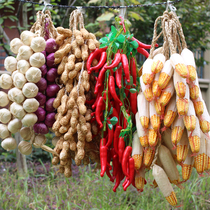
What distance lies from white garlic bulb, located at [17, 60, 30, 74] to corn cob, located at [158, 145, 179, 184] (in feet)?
1.96

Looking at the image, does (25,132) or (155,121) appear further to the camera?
(25,132)

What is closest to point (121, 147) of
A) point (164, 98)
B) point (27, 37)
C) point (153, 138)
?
point (153, 138)

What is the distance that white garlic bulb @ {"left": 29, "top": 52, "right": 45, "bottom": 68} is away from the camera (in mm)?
939

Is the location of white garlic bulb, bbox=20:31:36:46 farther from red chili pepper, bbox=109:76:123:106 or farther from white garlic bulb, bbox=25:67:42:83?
red chili pepper, bbox=109:76:123:106

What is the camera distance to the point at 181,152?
85 centimetres

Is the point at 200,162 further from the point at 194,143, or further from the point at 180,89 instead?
the point at 180,89

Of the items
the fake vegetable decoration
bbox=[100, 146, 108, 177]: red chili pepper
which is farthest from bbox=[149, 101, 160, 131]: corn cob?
bbox=[100, 146, 108, 177]: red chili pepper

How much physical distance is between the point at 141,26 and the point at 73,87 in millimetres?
3031

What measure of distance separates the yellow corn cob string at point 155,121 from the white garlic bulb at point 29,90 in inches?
17.8

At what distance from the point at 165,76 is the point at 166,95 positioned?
7 centimetres

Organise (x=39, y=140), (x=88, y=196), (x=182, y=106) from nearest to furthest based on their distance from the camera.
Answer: (x=182, y=106) → (x=39, y=140) → (x=88, y=196)

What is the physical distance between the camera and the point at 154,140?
2.82 feet

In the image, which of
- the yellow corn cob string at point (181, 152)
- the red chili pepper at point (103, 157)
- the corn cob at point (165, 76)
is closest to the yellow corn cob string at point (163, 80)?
the corn cob at point (165, 76)

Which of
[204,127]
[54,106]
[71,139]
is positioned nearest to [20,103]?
[54,106]
